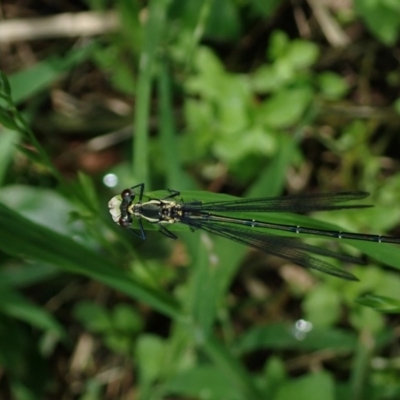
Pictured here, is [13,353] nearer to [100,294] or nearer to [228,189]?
[100,294]

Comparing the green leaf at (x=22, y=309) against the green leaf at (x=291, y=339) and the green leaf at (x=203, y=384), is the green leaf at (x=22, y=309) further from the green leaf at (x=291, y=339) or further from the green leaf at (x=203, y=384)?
the green leaf at (x=291, y=339)

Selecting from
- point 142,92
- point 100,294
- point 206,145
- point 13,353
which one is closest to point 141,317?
point 100,294

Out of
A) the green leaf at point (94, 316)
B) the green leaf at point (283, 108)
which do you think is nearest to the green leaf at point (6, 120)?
the green leaf at point (283, 108)

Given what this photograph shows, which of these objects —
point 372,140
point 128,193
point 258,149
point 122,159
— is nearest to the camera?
point 128,193

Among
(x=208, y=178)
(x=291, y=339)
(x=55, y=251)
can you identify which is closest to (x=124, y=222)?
(x=55, y=251)

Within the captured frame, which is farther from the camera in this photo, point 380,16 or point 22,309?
point 22,309

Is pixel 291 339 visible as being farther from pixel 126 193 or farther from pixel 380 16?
pixel 380 16

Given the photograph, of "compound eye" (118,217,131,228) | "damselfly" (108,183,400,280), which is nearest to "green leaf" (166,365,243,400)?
"damselfly" (108,183,400,280)
